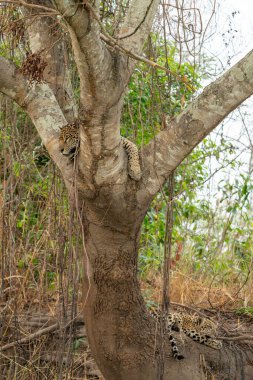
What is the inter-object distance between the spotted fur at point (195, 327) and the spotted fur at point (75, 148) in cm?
134

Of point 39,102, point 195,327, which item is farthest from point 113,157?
point 195,327

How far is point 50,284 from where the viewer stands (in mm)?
6418

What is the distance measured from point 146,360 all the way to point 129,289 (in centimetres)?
49

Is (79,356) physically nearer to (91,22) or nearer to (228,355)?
(228,355)

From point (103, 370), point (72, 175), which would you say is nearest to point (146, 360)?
point (103, 370)

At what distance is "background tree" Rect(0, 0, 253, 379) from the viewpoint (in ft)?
11.4

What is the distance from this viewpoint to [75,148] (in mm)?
3949

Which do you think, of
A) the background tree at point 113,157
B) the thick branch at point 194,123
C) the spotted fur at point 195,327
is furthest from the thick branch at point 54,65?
the spotted fur at point 195,327

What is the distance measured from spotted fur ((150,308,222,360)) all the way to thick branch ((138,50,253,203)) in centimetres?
127

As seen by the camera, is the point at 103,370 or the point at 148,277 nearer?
the point at 103,370

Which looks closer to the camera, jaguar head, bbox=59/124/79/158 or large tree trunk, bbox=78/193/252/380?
jaguar head, bbox=59/124/79/158

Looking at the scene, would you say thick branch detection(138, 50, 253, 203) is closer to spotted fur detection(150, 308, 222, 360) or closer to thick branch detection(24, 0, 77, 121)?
thick branch detection(24, 0, 77, 121)

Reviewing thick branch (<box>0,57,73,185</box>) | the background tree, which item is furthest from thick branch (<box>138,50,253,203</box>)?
thick branch (<box>0,57,73,185</box>)

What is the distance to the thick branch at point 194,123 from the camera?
3.83 metres
